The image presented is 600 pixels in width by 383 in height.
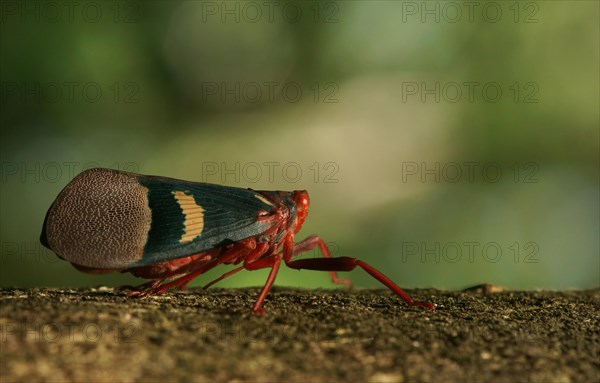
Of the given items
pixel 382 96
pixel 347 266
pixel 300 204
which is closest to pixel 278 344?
pixel 347 266

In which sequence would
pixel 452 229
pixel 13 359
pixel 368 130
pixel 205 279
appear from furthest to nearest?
pixel 368 130 → pixel 452 229 → pixel 205 279 → pixel 13 359

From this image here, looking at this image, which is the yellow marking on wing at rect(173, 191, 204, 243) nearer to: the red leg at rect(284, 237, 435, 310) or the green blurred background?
the red leg at rect(284, 237, 435, 310)

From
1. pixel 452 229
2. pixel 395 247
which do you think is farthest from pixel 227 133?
pixel 452 229

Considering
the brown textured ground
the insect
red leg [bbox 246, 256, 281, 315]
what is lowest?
the brown textured ground

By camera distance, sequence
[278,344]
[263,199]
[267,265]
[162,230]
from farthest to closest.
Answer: [263,199] → [267,265] → [162,230] → [278,344]

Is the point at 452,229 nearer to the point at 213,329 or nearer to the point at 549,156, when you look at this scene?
the point at 549,156

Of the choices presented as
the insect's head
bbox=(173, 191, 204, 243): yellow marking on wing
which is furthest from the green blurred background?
bbox=(173, 191, 204, 243): yellow marking on wing

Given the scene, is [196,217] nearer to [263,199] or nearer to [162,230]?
[162,230]
